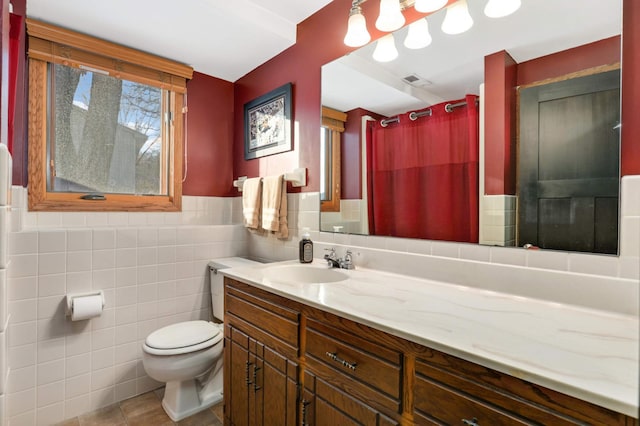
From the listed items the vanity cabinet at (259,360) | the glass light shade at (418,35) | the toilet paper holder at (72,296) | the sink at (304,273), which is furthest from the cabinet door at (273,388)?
the glass light shade at (418,35)

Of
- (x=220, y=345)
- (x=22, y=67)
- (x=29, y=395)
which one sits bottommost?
(x=29, y=395)

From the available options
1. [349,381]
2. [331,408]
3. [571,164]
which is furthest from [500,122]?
[331,408]

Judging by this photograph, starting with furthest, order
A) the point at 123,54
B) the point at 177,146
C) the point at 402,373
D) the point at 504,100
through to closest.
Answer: the point at 177,146 → the point at 123,54 → the point at 504,100 → the point at 402,373

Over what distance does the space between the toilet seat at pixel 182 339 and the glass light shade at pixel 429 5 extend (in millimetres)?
1985

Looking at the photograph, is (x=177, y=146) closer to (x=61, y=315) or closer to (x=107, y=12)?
(x=107, y=12)

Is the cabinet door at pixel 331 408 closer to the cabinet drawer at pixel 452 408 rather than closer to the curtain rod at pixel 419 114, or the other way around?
the cabinet drawer at pixel 452 408

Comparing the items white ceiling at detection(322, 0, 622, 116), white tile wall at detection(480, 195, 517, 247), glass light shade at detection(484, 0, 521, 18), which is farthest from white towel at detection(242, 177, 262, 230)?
glass light shade at detection(484, 0, 521, 18)

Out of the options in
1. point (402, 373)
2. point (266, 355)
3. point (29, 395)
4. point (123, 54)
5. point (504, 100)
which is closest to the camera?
point (402, 373)

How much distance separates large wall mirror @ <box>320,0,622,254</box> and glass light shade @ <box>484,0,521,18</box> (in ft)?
0.08

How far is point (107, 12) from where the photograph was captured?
1.83m

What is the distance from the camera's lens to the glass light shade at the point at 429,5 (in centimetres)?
138

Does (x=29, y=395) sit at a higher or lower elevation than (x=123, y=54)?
lower

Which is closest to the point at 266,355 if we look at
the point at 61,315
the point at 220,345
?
the point at 220,345

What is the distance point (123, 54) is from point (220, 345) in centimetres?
206
